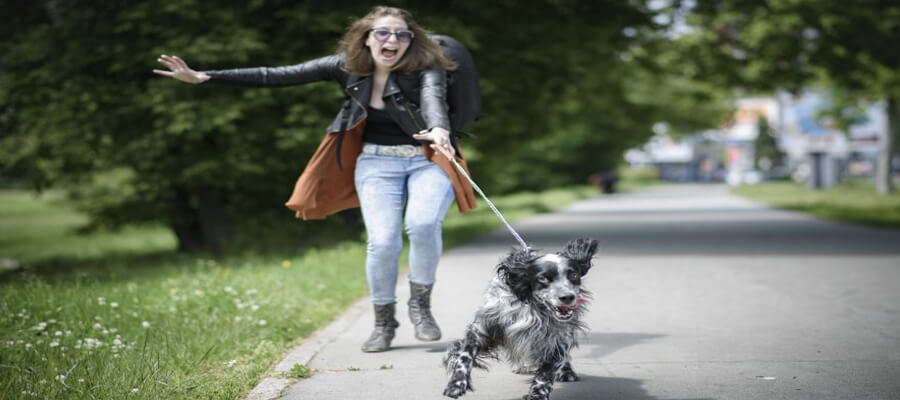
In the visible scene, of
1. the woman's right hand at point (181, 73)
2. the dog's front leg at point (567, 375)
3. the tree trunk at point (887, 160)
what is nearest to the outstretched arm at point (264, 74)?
the woman's right hand at point (181, 73)

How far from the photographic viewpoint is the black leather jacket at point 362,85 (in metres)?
5.40

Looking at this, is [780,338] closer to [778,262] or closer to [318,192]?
[318,192]

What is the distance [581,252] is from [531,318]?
1.17 ft

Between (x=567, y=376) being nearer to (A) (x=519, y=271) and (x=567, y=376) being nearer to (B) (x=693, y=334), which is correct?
(A) (x=519, y=271)

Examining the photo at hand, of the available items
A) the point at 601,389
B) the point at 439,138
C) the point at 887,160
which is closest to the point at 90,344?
the point at 439,138

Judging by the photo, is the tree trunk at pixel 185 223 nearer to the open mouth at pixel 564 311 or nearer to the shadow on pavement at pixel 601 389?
the shadow on pavement at pixel 601 389

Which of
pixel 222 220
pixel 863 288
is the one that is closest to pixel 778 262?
pixel 863 288

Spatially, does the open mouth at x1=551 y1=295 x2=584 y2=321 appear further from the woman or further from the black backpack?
the black backpack

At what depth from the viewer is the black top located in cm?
557

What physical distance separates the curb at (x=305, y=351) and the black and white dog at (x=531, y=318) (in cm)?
92

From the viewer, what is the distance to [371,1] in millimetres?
12703

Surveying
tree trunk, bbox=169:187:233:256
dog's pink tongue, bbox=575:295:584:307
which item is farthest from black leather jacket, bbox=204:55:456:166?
tree trunk, bbox=169:187:233:256

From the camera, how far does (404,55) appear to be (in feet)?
17.9

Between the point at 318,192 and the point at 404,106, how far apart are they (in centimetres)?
77
